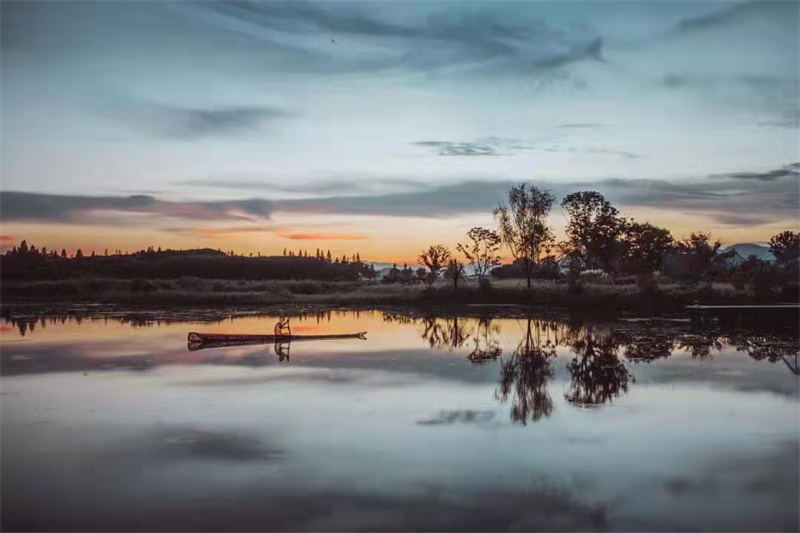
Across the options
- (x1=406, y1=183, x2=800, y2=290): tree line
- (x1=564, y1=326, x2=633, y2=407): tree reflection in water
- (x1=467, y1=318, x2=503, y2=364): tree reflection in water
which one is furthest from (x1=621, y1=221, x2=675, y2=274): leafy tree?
(x1=564, y1=326, x2=633, y2=407): tree reflection in water

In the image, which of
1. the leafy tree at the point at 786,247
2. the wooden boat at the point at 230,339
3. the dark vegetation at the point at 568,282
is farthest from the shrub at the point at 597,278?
the wooden boat at the point at 230,339

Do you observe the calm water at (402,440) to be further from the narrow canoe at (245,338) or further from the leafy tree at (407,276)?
the leafy tree at (407,276)

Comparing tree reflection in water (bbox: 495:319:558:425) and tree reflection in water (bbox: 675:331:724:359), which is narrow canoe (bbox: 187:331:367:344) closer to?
tree reflection in water (bbox: 495:319:558:425)

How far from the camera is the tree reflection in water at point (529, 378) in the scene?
17312 mm

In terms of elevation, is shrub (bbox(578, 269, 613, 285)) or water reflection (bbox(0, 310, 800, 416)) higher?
shrub (bbox(578, 269, 613, 285))

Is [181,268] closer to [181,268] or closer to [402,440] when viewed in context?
[181,268]

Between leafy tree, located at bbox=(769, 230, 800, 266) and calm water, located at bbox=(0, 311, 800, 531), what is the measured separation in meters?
61.6

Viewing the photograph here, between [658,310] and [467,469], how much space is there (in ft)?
131

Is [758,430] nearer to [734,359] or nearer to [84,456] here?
[734,359]

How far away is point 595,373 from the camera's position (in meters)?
23.0

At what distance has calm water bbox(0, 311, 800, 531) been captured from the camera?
10469 millimetres

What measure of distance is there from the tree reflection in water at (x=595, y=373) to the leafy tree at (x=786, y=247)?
61.0 meters

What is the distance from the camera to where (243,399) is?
737 inches

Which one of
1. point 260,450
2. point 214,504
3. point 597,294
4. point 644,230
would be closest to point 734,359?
point 260,450
